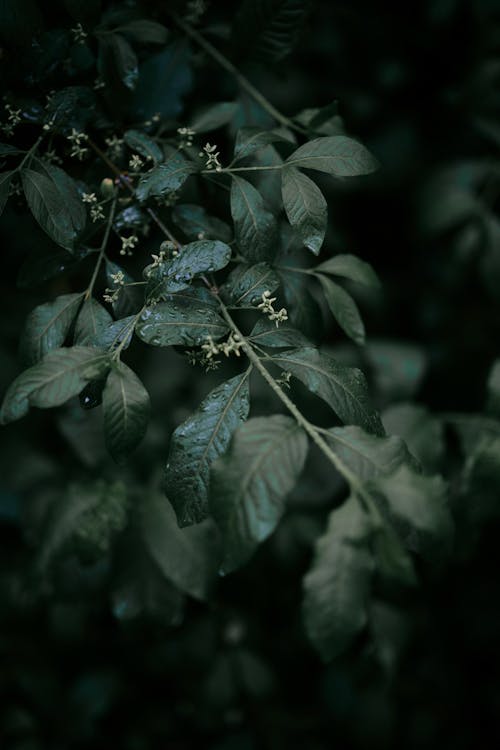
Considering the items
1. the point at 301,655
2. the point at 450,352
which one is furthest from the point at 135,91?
the point at 301,655

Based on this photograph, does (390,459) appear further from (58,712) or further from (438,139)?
(438,139)

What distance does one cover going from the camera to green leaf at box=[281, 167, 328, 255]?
3.19 ft

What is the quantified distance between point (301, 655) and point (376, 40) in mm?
2331

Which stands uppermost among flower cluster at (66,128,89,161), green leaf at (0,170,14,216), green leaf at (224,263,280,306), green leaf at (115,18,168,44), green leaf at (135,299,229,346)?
green leaf at (115,18,168,44)

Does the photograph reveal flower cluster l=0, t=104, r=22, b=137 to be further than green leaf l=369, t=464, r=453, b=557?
Yes

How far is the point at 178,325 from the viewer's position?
93cm

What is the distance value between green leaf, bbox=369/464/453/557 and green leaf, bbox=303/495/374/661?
41 mm

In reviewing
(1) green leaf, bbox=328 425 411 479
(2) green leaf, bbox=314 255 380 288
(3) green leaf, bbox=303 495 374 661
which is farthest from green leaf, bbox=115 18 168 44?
(3) green leaf, bbox=303 495 374 661

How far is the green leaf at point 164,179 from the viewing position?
0.98 m

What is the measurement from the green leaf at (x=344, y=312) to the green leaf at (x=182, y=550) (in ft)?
2.31

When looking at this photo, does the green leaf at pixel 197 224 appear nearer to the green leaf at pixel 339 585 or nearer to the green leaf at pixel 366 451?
the green leaf at pixel 366 451

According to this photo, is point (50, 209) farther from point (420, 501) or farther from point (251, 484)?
point (420, 501)

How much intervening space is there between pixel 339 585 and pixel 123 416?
342mm

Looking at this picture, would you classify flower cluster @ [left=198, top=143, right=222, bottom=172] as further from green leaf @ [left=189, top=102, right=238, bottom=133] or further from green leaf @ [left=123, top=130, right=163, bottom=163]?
green leaf @ [left=189, top=102, right=238, bottom=133]
